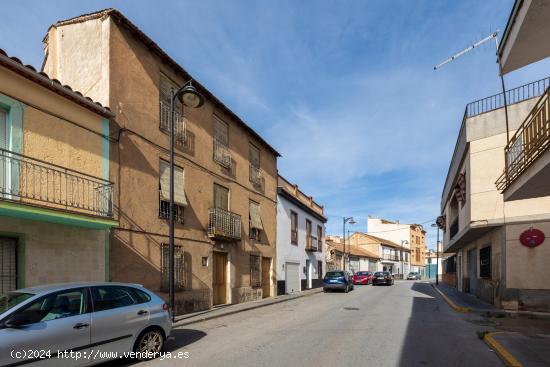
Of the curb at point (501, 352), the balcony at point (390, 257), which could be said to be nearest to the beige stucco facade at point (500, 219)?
the curb at point (501, 352)

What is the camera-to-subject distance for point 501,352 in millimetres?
7641

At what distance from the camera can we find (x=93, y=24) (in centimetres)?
1205

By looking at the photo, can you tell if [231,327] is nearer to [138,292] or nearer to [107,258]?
[107,258]

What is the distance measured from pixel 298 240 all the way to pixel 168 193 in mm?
15034

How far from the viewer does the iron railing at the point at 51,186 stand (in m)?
8.37

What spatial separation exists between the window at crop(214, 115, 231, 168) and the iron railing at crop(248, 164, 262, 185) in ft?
8.30

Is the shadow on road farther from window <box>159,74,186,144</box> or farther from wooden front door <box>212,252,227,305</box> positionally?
window <box>159,74,186,144</box>

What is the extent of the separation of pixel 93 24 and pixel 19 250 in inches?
280

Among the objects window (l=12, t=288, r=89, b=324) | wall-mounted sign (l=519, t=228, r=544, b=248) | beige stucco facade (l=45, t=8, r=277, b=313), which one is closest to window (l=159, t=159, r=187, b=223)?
beige stucco facade (l=45, t=8, r=277, b=313)

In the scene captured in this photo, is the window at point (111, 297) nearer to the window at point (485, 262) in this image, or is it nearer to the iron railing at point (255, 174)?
the iron railing at point (255, 174)

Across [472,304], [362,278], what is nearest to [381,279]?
[362,278]

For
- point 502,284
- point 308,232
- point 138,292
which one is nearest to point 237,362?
point 138,292

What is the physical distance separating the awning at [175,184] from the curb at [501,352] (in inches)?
386

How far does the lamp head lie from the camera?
10.6m
